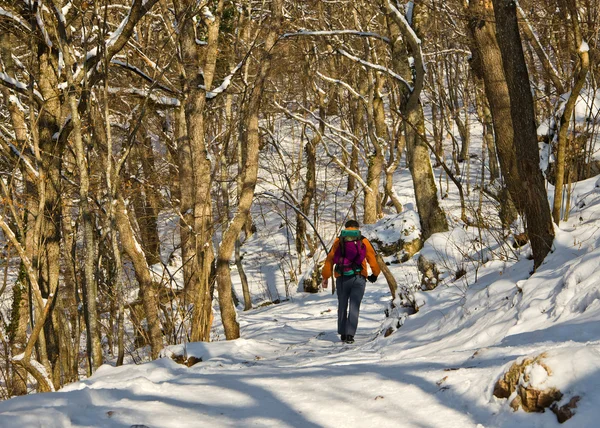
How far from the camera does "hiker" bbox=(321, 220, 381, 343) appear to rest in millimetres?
8320

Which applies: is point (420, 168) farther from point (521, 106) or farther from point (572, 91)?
point (521, 106)

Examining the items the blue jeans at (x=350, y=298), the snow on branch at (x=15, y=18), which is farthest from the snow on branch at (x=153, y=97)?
the blue jeans at (x=350, y=298)

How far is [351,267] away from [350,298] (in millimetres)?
451

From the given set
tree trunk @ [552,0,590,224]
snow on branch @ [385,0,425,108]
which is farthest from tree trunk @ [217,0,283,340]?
tree trunk @ [552,0,590,224]

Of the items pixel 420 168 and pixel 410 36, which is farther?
pixel 420 168

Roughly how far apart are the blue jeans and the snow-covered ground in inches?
43.6

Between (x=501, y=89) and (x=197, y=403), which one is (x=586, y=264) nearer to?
(x=501, y=89)

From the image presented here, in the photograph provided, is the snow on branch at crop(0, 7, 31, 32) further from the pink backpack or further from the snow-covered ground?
the pink backpack

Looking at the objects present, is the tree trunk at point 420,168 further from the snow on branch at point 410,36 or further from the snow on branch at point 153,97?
the snow on branch at point 153,97

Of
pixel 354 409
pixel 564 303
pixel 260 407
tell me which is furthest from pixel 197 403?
pixel 564 303

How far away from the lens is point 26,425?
3.06m

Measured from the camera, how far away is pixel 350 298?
845cm

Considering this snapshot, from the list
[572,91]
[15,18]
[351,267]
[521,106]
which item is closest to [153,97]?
[15,18]

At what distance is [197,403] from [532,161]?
440 centimetres
